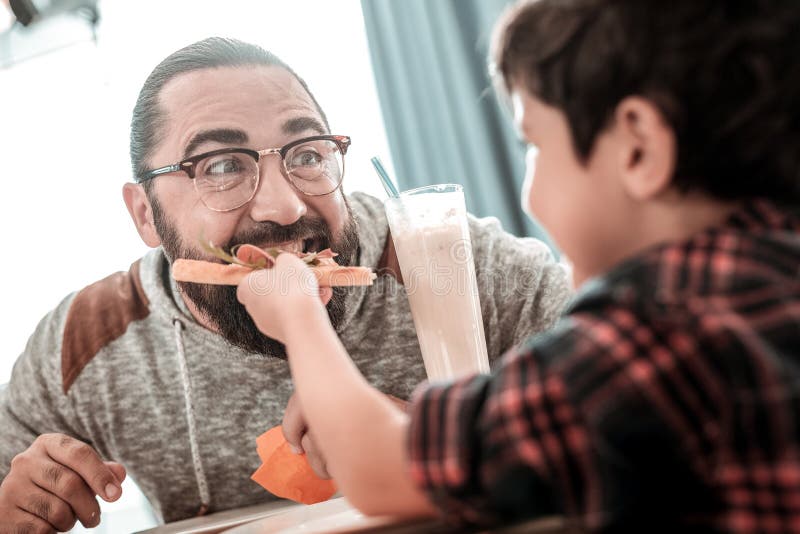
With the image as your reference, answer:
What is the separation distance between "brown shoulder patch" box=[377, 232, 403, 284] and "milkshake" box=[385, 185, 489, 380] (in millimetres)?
407

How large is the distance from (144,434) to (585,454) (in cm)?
144

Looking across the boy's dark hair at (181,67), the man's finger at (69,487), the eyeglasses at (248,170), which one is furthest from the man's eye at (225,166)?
the man's finger at (69,487)

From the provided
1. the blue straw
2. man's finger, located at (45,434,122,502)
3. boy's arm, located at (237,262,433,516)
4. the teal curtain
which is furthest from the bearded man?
the teal curtain

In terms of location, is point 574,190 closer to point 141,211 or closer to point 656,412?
point 656,412

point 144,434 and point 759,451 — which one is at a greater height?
point 759,451

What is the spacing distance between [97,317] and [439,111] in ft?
5.09

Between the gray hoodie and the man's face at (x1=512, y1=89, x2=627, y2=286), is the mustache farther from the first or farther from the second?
the man's face at (x1=512, y1=89, x2=627, y2=286)

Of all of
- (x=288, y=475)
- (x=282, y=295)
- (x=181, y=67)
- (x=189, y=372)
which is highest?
(x=181, y=67)

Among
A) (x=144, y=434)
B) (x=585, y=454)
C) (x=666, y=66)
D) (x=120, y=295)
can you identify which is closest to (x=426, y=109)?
(x=120, y=295)

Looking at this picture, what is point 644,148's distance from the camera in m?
0.81

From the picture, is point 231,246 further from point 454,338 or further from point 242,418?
point 454,338

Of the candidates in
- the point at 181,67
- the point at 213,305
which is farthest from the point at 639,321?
the point at 181,67

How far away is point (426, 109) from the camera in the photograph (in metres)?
3.01

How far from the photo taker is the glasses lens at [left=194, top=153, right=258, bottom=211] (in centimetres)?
164
